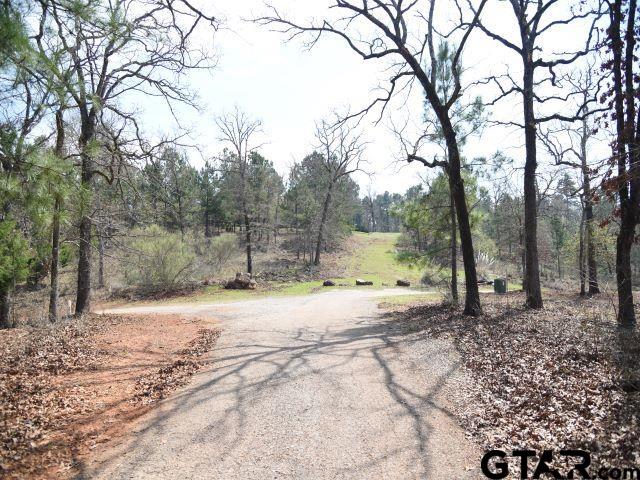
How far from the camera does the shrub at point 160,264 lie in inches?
1037

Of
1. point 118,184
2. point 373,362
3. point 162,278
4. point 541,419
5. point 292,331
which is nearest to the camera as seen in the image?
point 541,419

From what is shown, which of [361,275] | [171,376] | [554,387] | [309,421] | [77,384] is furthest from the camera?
[361,275]

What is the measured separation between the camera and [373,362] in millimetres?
8297

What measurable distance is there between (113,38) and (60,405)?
525 cm

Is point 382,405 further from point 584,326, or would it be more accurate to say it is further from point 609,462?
point 584,326

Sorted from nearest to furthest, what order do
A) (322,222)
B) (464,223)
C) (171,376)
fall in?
1. (171,376)
2. (464,223)
3. (322,222)

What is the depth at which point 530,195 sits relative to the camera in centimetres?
1301

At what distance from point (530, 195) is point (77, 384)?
41.9 feet

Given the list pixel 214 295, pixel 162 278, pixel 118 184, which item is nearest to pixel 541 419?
pixel 118 184

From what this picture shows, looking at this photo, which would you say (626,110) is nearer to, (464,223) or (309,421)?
(464,223)

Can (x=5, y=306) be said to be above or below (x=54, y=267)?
below

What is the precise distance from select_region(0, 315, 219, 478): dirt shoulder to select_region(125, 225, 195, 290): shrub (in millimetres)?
14961

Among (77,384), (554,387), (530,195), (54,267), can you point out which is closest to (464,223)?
(530,195)

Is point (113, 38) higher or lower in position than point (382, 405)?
higher
